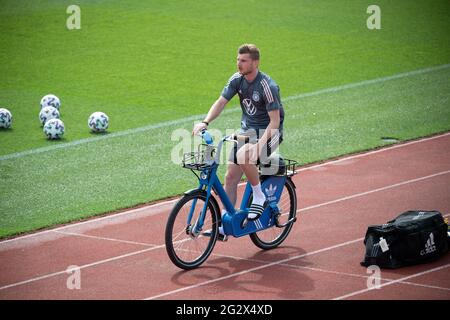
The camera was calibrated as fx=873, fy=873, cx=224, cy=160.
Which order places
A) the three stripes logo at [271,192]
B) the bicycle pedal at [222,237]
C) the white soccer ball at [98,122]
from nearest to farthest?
the bicycle pedal at [222,237], the three stripes logo at [271,192], the white soccer ball at [98,122]

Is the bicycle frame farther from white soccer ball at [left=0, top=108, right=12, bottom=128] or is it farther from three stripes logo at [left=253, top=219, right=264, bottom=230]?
white soccer ball at [left=0, top=108, right=12, bottom=128]

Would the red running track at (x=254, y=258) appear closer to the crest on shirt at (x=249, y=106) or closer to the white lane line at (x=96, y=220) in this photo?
the white lane line at (x=96, y=220)

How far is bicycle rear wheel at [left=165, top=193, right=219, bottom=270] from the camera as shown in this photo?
31.7 ft

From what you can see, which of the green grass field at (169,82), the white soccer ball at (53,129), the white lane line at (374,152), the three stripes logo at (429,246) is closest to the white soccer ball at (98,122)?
the green grass field at (169,82)

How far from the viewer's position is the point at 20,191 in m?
13.6

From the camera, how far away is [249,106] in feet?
34.4

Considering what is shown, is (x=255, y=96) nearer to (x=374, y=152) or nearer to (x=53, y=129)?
(x=374, y=152)

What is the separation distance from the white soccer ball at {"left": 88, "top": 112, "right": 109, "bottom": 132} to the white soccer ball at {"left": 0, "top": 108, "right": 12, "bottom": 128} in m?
1.68

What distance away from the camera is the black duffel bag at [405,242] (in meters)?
9.73

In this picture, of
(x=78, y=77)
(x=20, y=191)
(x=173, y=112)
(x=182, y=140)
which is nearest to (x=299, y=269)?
(x=20, y=191)

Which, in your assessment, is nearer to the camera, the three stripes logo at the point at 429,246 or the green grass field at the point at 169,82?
the three stripes logo at the point at 429,246

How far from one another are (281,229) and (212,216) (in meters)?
1.28

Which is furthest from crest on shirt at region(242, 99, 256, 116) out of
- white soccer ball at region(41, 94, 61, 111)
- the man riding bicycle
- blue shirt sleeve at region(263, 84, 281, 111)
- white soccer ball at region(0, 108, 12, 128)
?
white soccer ball at region(41, 94, 61, 111)

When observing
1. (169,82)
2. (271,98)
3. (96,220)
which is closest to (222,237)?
(271,98)
